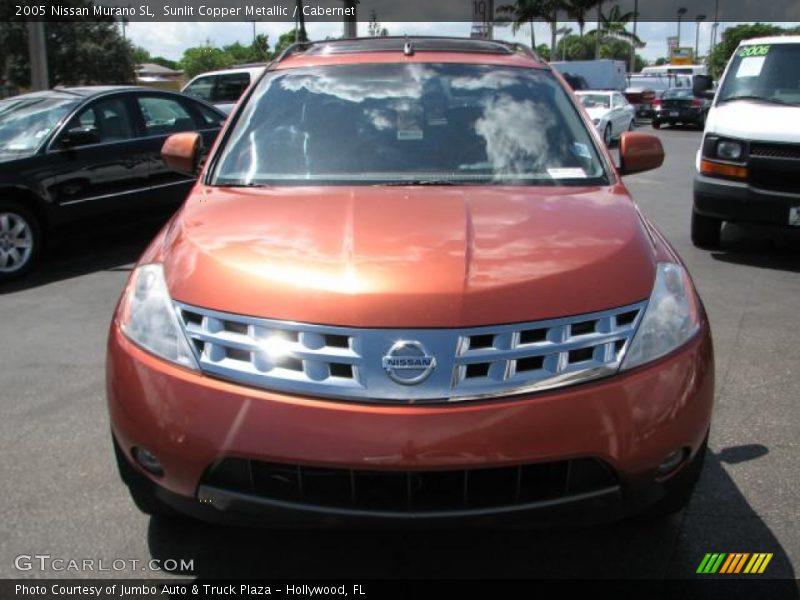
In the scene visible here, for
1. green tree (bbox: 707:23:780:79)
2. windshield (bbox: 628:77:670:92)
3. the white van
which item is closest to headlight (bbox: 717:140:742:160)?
the white van

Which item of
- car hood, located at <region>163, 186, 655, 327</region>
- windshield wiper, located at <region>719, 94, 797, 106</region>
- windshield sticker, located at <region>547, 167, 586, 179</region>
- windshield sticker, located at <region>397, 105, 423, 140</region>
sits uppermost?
windshield sticker, located at <region>397, 105, 423, 140</region>

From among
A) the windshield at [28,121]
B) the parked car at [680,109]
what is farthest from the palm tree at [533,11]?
the windshield at [28,121]

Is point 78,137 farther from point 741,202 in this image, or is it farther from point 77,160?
point 741,202

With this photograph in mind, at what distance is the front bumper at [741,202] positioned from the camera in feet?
21.3

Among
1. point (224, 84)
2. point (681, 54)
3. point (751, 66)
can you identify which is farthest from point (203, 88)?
point (681, 54)

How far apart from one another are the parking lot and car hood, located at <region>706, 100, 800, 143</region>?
199 centimetres

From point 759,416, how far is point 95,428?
3032mm

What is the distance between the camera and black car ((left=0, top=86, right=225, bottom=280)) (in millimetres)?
6664

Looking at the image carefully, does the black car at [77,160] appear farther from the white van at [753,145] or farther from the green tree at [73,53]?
the green tree at [73,53]

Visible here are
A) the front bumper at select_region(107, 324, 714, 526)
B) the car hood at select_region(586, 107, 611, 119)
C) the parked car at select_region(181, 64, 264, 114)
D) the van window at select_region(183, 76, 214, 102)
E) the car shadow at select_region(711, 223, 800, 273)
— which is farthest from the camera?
the car hood at select_region(586, 107, 611, 119)

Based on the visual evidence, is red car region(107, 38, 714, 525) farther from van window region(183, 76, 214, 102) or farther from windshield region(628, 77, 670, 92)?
windshield region(628, 77, 670, 92)

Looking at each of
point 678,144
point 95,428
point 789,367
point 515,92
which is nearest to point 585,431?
point 515,92

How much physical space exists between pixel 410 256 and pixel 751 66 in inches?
251

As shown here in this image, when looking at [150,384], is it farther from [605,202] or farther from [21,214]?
[21,214]
